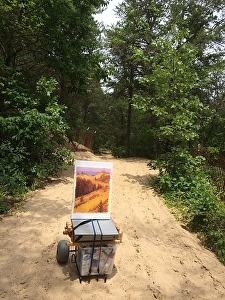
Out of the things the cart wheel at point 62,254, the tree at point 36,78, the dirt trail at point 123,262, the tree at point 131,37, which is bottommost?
the dirt trail at point 123,262

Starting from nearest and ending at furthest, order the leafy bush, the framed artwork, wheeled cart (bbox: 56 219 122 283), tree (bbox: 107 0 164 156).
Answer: wheeled cart (bbox: 56 219 122 283) → the framed artwork → the leafy bush → tree (bbox: 107 0 164 156)

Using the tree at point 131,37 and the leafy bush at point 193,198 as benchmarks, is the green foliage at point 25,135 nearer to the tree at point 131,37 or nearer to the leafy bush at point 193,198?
the leafy bush at point 193,198

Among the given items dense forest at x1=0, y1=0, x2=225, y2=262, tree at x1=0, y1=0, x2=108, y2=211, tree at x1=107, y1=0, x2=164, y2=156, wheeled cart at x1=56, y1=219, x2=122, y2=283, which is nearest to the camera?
wheeled cart at x1=56, y1=219, x2=122, y2=283

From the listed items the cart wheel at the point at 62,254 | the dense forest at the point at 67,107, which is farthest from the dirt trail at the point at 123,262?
the dense forest at the point at 67,107

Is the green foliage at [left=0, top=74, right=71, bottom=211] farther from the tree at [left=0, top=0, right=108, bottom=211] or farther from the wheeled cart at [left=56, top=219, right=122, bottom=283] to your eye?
the wheeled cart at [left=56, top=219, right=122, bottom=283]

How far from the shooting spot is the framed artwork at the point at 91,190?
2898 millimetres

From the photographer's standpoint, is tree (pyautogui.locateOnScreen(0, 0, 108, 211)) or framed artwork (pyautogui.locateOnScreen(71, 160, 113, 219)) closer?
framed artwork (pyautogui.locateOnScreen(71, 160, 113, 219))

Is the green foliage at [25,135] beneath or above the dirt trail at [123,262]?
above

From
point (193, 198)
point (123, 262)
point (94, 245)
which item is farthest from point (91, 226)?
point (193, 198)

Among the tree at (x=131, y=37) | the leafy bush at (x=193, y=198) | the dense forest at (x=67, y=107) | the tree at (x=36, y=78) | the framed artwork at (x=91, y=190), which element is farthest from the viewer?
the tree at (x=131, y=37)

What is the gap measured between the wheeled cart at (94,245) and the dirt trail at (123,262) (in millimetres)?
136

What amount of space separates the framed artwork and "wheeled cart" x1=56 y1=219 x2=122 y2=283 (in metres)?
0.13

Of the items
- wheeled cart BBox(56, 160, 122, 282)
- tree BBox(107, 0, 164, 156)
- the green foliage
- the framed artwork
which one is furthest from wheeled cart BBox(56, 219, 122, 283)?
Answer: tree BBox(107, 0, 164, 156)

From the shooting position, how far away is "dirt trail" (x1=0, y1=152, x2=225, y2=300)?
8.67ft
